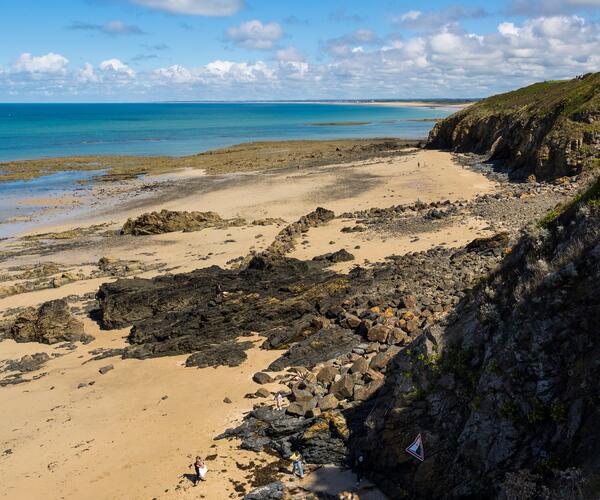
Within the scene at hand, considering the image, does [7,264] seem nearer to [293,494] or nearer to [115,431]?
[115,431]

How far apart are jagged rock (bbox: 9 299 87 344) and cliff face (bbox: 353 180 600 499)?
15583mm

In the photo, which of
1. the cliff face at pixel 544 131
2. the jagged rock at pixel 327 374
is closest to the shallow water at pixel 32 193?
the jagged rock at pixel 327 374

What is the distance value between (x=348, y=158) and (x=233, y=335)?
62.9 meters

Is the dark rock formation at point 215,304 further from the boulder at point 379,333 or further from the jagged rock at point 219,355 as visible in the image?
the boulder at point 379,333

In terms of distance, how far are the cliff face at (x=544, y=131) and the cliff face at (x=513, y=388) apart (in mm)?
28052

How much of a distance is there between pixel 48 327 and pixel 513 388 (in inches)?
792

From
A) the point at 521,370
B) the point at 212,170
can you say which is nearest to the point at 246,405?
the point at 521,370

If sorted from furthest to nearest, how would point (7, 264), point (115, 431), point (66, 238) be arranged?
point (66, 238) → point (7, 264) → point (115, 431)

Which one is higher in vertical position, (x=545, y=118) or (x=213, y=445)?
(x=545, y=118)

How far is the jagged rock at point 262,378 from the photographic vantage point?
56.3ft

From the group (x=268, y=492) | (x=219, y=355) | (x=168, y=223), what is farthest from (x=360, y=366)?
(x=168, y=223)

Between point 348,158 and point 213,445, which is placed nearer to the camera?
point 213,445

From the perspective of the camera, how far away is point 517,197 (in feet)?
126

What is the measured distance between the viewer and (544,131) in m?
50.1
